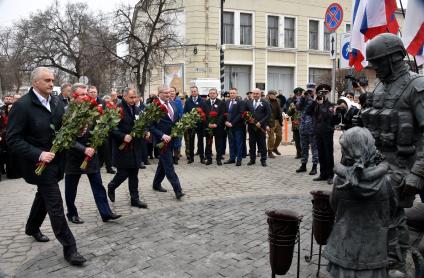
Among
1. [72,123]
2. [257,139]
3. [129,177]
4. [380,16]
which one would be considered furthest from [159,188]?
[380,16]

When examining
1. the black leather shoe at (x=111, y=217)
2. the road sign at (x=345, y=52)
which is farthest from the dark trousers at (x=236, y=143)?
the black leather shoe at (x=111, y=217)

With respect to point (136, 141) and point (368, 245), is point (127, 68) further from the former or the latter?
point (368, 245)

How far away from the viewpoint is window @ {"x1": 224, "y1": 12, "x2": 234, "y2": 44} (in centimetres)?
3250

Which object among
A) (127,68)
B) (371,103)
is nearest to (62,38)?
(127,68)

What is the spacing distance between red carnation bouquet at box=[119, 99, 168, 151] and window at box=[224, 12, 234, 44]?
25.4 meters

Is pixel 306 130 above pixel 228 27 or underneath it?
underneath

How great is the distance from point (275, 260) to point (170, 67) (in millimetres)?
28495

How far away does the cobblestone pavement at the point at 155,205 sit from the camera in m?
5.71

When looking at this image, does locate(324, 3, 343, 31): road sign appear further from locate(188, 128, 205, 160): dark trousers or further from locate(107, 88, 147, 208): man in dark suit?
locate(107, 88, 147, 208): man in dark suit

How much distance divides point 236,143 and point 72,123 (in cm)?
792

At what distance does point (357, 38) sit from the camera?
7645 mm

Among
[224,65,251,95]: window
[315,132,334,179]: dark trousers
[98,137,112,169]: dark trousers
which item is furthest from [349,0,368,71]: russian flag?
[224,65,251,95]: window

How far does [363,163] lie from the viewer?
3.54 m

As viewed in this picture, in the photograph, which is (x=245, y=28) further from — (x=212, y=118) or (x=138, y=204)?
(x=138, y=204)
